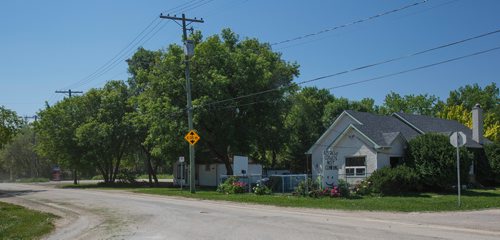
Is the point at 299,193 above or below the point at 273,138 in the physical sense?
below

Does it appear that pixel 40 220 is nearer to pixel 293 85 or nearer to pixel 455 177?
pixel 455 177

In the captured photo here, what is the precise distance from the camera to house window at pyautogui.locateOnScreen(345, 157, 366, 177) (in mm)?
33525

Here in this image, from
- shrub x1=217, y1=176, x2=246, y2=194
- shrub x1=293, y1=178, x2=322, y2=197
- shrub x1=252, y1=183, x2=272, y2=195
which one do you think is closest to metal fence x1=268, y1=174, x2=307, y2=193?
shrub x1=252, y1=183, x2=272, y2=195

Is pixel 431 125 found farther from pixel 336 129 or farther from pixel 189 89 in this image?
pixel 189 89

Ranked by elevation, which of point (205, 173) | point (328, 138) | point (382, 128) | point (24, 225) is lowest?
point (24, 225)

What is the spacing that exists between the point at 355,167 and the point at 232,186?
825cm

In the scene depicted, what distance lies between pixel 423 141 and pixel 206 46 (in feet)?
59.5

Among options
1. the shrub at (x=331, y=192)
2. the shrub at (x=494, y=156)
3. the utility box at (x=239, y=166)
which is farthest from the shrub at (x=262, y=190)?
the shrub at (x=494, y=156)

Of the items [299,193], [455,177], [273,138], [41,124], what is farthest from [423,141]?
[41,124]

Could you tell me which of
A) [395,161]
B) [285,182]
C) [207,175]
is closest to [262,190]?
[285,182]

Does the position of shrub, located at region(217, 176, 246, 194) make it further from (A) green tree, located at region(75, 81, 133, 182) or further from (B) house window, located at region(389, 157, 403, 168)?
(A) green tree, located at region(75, 81, 133, 182)

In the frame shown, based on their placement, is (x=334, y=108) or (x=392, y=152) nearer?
(x=392, y=152)

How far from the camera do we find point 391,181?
29.2 metres

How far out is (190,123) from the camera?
34.4 metres
